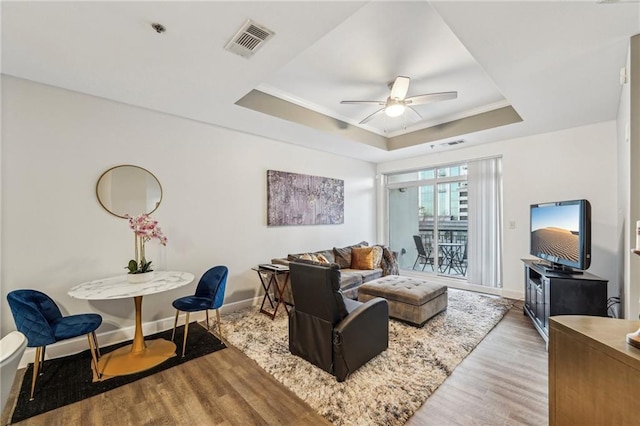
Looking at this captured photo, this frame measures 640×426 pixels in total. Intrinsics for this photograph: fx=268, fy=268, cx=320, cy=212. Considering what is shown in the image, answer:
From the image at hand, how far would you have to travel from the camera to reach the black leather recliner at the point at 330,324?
2215 millimetres

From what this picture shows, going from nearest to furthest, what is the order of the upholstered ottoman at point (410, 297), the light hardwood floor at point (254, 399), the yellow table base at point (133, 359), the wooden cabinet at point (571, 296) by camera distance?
the light hardwood floor at point (254, 399) → the yellow table base at point (133, 359) → the wooden cabinet at point (571, 296) → the upholstered ottoman at point (410, 297)

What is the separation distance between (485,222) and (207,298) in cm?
464

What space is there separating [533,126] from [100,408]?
5666 mm

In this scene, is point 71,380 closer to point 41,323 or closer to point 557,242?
point 41,323

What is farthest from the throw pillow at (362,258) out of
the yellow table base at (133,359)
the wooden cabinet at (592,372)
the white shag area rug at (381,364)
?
the wooden cabinet at (592,372)

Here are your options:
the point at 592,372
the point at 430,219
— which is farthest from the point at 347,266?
the point at 592,372

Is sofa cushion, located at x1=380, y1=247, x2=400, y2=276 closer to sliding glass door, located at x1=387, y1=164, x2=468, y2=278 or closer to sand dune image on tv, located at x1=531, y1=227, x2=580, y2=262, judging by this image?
sliding glass door, located at x1=387, y1=164, x2=468, y2=278

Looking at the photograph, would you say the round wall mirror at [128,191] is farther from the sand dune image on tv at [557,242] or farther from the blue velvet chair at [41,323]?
the sand dune image on tv at [557,242]

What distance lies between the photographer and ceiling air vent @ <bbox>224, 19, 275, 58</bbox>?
1.89 metres

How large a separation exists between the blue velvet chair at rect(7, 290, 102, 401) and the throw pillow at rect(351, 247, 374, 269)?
3578 millimetres

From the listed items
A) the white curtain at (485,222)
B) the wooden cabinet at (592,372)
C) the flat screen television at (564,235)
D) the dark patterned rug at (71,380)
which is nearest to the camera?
the wooden cabinet at (592,372)

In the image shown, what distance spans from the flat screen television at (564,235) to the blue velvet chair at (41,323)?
15.3ft

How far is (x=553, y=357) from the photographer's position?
134 cm

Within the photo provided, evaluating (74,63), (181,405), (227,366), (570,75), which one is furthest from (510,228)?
(74,63)
